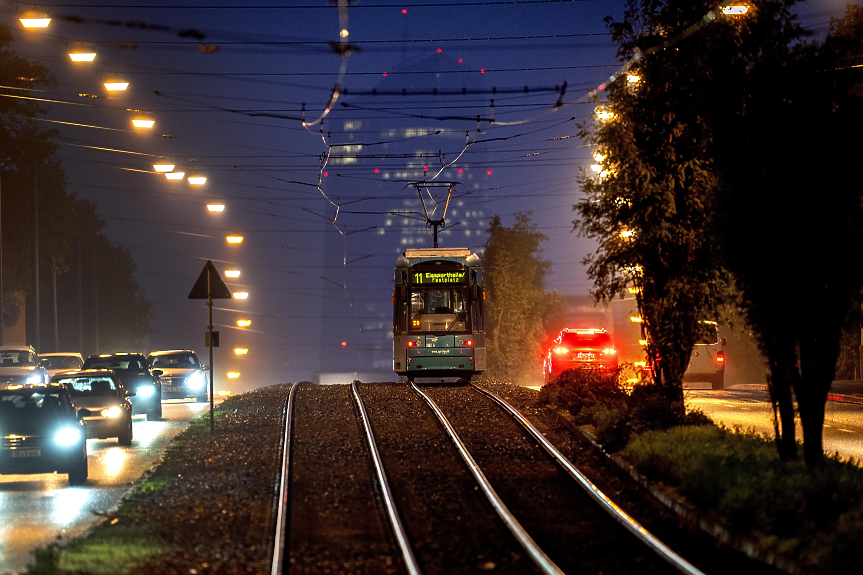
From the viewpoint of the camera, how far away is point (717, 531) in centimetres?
1053

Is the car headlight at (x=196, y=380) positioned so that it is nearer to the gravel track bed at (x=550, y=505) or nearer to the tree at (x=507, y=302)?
the gravel track bed at (x=550, y=505)

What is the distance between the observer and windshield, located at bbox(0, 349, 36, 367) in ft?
110

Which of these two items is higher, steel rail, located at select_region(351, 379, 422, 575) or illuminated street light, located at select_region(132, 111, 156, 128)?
illuminated street light, located at select_region(132, 111, 156, 128)

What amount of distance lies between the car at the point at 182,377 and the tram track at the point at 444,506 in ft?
40.1

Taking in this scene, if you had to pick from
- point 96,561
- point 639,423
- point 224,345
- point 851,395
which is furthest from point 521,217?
point 96,561

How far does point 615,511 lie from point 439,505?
2322mm

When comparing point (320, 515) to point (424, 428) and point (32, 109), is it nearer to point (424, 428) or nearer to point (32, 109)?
point (424, 428)

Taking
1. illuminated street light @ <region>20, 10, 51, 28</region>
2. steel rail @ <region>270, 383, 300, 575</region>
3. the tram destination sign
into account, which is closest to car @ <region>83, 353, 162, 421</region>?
steel rail @ <region>270, 383, 300, 575</region>

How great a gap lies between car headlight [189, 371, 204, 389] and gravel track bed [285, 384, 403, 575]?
11.8 m

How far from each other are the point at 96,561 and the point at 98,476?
268 inches

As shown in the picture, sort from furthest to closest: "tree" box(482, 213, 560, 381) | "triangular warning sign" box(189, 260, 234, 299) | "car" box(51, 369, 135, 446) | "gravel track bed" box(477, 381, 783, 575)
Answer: "tree" box(482, 213, 560, 381) → "triangular warning sign" box(189, 260, 234, 299) → "car" box(51, 369, 135, 446) → "gravel track bed" box(477, 381, 783, 575)

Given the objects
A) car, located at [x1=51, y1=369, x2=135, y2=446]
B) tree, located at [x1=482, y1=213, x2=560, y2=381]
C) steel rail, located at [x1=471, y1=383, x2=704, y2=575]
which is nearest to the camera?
steel rail, located at [x1=471, y1=383, x2=704, y2=575]

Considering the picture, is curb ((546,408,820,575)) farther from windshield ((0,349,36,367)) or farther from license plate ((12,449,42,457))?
windshield ((0,349,36,367))

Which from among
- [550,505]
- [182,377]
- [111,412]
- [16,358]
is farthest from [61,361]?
[550,505]
